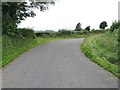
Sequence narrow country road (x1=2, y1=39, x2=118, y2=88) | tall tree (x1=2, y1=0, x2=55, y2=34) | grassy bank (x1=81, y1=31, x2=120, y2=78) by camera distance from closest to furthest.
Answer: narrow country road (x1=2, y1=39, x2=118, y2=88)
grassy bank (x1=81, y1=31, x2=120, y2=78)
tall tree (x1=2, y1=0, x2=55, y2=34)

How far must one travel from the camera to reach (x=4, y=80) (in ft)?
41.9

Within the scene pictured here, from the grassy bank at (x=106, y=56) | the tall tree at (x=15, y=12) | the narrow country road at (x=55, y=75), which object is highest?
the tall tree at (x=15, y=12)

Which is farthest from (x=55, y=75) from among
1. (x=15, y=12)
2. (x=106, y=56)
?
(x=15, y=12)

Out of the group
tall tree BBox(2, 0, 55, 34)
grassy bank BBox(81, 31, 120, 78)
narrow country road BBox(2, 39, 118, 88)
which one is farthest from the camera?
tall tree BBox(2, 0, 55, 34)

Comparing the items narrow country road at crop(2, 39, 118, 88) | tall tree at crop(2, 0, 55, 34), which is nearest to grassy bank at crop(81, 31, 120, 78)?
narrow country road at crop(2, 39, 118, 88)

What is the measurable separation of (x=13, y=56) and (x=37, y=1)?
10.8m

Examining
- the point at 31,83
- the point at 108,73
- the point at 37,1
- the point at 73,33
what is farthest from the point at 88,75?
the point at 73,33

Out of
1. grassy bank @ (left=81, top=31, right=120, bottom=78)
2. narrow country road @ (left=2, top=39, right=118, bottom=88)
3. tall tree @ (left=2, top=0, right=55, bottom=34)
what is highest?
tall tree @ (left=2, top=0, right=55, bottom=34)

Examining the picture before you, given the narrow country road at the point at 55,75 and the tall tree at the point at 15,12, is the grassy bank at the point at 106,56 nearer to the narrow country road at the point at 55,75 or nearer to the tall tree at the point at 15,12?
the narrow country road at the point at 55,75

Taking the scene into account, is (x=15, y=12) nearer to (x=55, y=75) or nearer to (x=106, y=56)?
(x=106, y=56)

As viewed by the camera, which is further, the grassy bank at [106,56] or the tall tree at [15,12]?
the tall tree at [15,12]

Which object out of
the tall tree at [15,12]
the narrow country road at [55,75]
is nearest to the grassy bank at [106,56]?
the narrow country road at [55,75]

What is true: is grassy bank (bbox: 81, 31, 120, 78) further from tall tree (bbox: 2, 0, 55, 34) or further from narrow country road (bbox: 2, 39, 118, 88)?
tall tree (bbox: 2, 0, 55, 34)

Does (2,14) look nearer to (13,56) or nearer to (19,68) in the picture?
(13,56)
